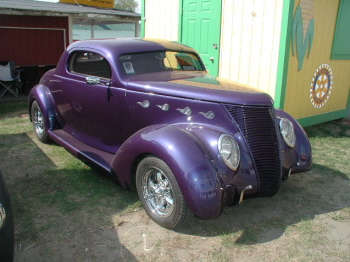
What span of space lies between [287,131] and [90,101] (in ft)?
7.73

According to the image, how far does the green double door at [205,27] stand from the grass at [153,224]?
3.18 m

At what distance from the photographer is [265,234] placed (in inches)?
124

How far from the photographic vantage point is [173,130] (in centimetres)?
313

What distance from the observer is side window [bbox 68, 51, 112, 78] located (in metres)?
4.37

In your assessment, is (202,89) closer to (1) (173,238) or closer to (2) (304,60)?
(1) (173,238)

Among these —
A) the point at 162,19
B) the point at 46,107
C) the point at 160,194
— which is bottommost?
the point at 160,194

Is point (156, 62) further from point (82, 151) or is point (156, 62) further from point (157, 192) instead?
point (157, 192)

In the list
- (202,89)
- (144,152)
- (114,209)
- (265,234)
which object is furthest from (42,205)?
(265,234)

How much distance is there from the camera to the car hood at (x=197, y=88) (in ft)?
10.5

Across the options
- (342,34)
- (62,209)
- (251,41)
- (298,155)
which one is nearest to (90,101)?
(62,209)

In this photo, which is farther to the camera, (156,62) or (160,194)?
(156,62)

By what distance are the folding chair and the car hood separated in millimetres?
6376

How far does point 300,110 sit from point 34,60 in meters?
7.96

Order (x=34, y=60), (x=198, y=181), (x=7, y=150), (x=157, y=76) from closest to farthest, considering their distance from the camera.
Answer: (x=198, y=181)
(x=157, y=76)
(x=7, y=150)
(x=34, y=60)
